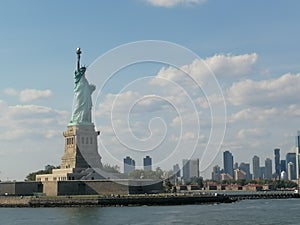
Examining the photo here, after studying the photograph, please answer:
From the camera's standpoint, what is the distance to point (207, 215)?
61.2 meters

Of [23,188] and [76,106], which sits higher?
[76,106]

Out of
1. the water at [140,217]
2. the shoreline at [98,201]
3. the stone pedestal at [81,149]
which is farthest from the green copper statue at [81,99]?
the water at [140,217]

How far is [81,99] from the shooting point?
95375 mm

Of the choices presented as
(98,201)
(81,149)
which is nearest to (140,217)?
(98,201)

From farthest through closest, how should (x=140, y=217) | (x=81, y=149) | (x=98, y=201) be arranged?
(x=81, y=149)
(x=98, y=201)
(x=140, y=217)

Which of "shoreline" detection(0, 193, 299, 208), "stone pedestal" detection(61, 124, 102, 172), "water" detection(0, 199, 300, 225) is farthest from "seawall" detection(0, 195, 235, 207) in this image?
"stone pedestal" detection(61, 124, 102, 172)

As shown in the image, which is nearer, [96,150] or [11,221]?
[11,221]

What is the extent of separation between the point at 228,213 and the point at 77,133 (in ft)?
111

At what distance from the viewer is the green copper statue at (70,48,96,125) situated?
308 feet

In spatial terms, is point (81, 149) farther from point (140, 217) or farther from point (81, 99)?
point (140, 217)

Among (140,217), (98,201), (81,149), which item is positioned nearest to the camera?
(140,217)

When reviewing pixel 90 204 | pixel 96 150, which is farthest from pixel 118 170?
pixel 90 204

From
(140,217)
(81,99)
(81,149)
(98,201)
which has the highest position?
(81,99)

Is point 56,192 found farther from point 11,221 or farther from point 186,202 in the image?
point 11,221
